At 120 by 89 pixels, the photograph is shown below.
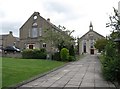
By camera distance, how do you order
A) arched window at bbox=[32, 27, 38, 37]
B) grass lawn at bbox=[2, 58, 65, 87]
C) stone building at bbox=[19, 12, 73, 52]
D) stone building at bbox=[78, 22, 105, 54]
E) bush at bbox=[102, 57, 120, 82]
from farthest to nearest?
stone building at bbox=[78, 22, 105, 54] < arched window at bbox=[32, 27, 38, 37] < stone building at bbox=[19, 12, 73, 52] < bush at bbox=[102, 57, 120, 82] < grass lawn at bbox=[2, 58, 65, 87]

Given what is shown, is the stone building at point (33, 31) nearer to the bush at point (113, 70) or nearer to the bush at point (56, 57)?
the bush at point (56, 57)

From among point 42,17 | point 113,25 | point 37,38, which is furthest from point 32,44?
point 113,25

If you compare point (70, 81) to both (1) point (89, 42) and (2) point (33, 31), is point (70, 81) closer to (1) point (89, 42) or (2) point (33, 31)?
(2) point (33, 31)

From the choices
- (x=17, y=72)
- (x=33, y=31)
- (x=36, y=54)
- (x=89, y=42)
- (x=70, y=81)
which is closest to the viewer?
(x=70, y=81)

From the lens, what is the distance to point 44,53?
46.0 m

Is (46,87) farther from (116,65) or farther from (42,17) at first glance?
(42,17)

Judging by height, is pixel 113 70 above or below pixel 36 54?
below

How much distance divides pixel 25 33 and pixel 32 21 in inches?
143

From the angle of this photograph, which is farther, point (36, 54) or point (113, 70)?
point (36, 54)

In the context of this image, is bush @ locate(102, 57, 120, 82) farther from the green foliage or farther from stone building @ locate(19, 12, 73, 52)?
stone building @ locate(19, 12, 73, 52)

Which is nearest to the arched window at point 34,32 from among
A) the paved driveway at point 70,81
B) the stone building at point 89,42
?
the stone building at point 89,42

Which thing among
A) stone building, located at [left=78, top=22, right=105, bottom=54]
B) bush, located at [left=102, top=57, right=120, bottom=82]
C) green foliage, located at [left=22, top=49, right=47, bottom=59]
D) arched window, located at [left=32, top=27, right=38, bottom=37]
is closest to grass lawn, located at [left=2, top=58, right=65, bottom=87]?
bush, located at [left=102, top=57, right=120, bottom=82]

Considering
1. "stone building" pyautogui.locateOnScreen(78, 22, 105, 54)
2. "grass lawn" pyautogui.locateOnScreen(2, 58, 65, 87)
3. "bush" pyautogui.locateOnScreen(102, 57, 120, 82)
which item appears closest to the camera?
"grass lawn" pyautogui.locateOnScreen(2, 58, 65, 87)

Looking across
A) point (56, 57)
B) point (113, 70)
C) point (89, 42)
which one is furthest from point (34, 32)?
point (113, 70)
